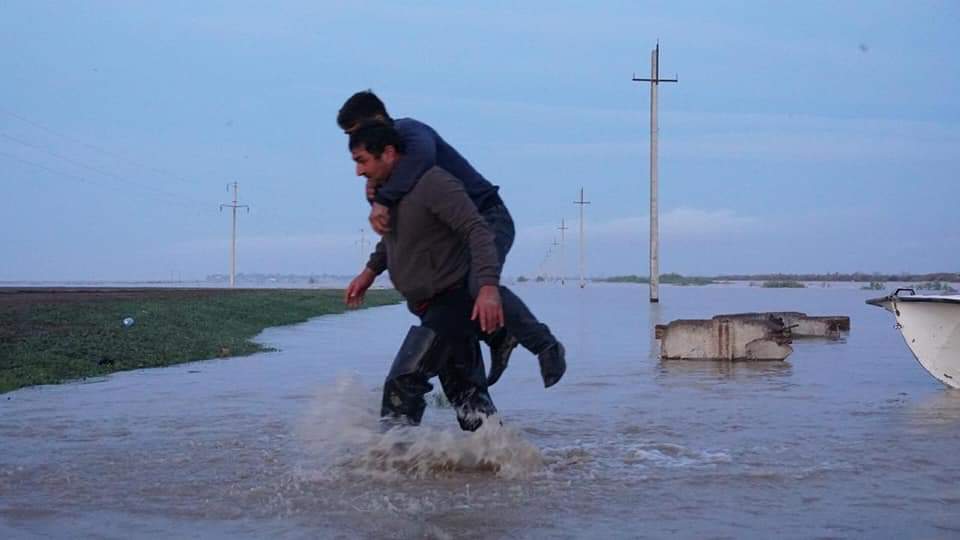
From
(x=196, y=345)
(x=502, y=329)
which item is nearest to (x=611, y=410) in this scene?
(x=502, y=329)

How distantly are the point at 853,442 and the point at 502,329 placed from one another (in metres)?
2.39

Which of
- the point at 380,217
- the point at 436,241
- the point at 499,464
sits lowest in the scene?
the point at 499,464

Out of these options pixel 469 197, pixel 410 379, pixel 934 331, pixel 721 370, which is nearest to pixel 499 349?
pixel 410 379

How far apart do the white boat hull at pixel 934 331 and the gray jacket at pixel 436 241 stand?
6322mm

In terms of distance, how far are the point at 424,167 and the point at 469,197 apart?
0.88 feet

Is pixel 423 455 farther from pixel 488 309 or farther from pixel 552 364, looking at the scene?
pixel 488 309

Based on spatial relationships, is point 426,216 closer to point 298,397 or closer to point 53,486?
point 53,486

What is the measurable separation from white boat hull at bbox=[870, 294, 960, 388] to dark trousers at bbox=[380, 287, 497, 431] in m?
5.98

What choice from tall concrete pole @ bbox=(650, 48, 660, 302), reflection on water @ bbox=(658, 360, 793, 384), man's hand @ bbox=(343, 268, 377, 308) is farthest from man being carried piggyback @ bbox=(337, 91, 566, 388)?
tall concrete pole @ bbox=(650, 48, 660, 302)

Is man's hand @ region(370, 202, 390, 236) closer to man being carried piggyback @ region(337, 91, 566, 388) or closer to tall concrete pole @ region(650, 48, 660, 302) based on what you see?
man being carried piggyback @ region(337, 91, 566, 388)

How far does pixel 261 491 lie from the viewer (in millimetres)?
5668

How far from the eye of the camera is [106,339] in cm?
1666

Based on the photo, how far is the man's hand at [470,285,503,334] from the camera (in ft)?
18.9

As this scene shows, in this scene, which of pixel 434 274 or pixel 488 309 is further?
pixel 434 274
